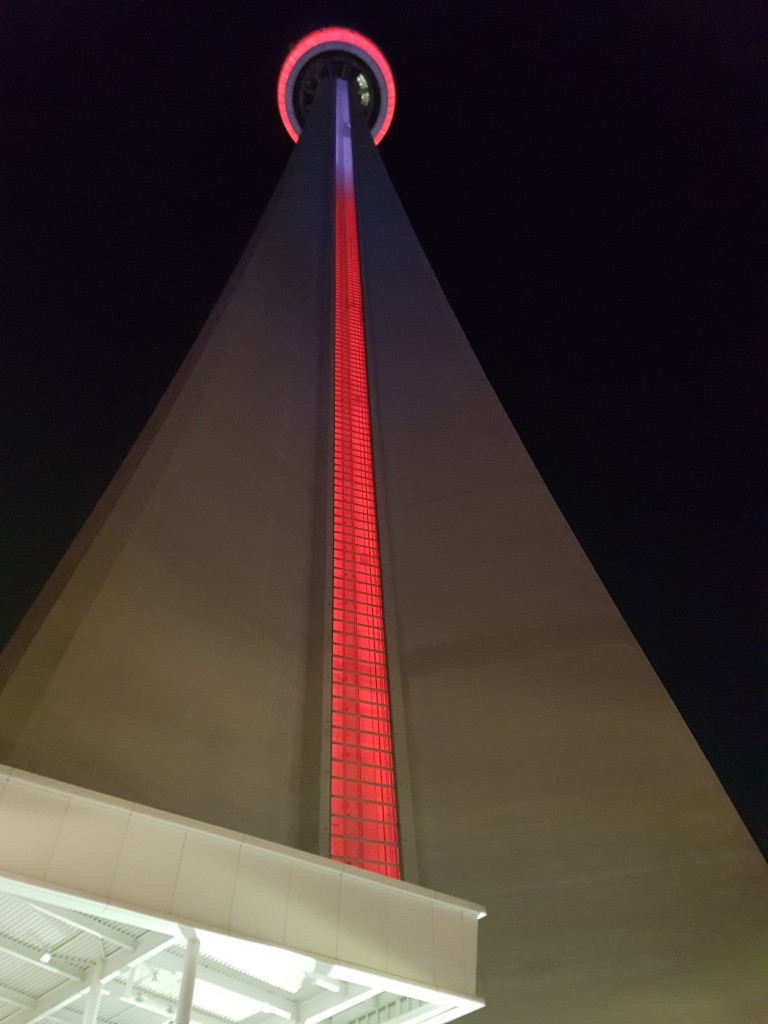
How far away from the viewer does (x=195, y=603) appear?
29.8 ft

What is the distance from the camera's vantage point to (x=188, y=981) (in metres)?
4.10

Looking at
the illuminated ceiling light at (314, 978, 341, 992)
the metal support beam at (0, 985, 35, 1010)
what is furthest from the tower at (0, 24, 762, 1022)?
the metal support beam at (0, 985, 35, 1010)

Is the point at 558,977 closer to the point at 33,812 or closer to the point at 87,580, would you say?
the point at 33,812

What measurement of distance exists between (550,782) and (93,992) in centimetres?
499

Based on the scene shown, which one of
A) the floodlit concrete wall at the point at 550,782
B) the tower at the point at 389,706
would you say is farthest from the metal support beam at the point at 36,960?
the floodlit concrete wall at the point at 550,782

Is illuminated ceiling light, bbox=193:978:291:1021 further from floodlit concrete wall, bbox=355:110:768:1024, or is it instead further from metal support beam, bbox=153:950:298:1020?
floodlit concrete wall, bbox=355:110:768:1024

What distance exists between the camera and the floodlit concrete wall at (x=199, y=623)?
278 inches

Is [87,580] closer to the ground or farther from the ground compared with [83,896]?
farther from the ground

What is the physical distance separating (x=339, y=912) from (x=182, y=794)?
3.23 metres

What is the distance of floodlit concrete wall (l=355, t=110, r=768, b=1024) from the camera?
266 inches

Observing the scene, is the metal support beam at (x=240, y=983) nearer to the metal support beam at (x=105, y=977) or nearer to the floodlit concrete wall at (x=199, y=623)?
the metal support beam at (x=105, y=977)

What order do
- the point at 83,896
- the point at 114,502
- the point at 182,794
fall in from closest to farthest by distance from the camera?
the point at 83,896
the point at 182,794
the point at 114,502

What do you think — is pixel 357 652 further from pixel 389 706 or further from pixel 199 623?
pixel 199 623

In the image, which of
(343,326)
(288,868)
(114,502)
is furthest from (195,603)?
(343,326)
